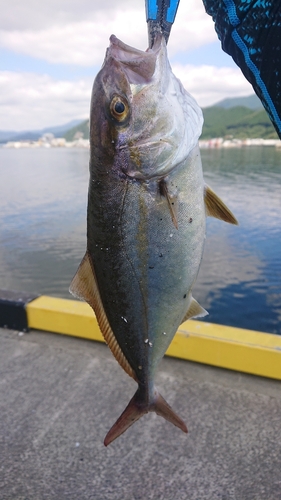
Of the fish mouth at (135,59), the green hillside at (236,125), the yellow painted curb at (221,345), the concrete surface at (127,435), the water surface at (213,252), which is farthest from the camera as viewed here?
the green hillside at (236,125)

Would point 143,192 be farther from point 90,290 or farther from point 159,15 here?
point 159,15

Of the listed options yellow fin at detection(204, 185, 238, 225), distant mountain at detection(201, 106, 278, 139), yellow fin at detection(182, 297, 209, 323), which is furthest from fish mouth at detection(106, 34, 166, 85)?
distant mountain at detection(201, 106, 278, 139)

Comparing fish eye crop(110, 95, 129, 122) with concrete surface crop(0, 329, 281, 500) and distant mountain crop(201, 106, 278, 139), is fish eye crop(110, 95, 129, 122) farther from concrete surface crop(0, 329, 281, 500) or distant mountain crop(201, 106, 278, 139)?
distant mountain crop(201, 106, 278, 139)

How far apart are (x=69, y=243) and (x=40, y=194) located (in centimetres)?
1181

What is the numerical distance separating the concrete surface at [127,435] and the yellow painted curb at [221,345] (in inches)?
4.2

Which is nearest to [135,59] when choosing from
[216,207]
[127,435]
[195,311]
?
[216,207]

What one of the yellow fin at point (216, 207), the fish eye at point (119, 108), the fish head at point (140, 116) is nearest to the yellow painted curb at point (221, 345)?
the yellow fin at point (216, 207)

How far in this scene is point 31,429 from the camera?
319cm

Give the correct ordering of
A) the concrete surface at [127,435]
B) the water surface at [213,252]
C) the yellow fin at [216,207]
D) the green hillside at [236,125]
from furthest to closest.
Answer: the green hillside at [236,125]
the water surface at [213,252]
the concrete surface at [127,435]
the yellow fin at [216,207]

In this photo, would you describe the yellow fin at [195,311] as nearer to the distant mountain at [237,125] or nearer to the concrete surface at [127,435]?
the concrete surface at [127,435]

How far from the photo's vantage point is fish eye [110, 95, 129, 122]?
155 cm

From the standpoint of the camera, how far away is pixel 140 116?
1.58m

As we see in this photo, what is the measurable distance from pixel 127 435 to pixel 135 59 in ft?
8.76

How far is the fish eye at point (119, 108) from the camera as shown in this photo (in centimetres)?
155
